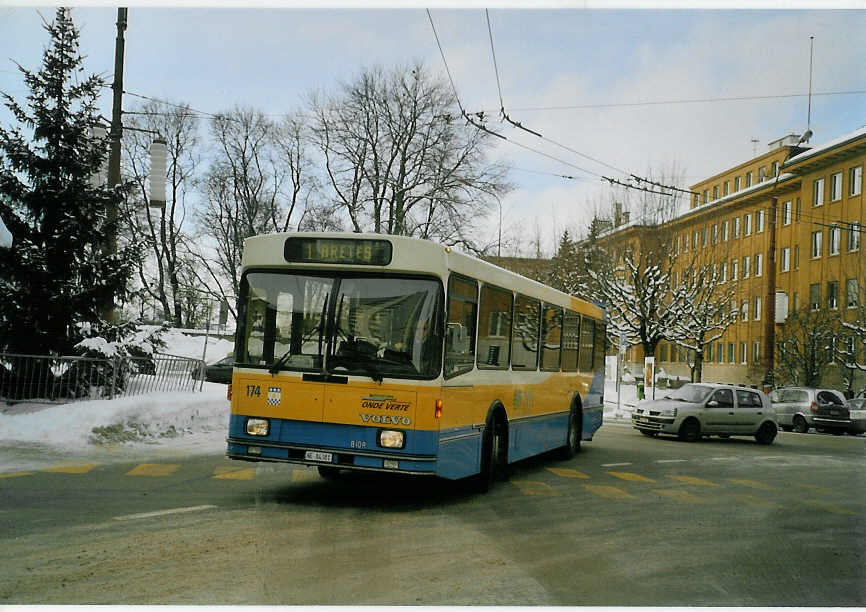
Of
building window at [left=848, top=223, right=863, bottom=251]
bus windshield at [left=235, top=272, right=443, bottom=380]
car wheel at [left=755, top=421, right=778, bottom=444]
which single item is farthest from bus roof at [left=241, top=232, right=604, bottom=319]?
building window at [left=848, top=223, right=863, bottom=251]

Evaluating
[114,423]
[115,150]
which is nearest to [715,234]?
[115,150]

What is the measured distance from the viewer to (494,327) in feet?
38.9

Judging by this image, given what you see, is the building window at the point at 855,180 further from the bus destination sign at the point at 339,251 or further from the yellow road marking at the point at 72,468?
the yellow road marking at the point at 72,468

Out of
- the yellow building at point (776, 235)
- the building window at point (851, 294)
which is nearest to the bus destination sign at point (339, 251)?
the yellow building at point (776, 235)

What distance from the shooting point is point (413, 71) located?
116ft

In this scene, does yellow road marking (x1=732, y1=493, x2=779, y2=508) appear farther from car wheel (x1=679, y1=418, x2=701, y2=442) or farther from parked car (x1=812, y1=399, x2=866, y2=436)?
parked car (x1=812, y1=399, x2=866, y2=436)

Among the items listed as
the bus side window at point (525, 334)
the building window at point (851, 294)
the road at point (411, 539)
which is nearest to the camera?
the road at point (411, 539)

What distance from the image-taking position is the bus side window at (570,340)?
15.8 meters

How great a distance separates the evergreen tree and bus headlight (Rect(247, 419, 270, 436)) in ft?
32.2

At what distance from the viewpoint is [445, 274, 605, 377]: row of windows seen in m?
10.4

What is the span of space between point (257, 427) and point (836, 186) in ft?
77.0

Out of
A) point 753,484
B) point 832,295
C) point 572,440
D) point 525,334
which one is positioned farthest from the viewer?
point 832,295

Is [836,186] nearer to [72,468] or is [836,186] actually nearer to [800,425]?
[800,425]

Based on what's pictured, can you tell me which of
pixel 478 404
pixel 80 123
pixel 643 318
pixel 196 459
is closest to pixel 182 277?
pixel 643 318
